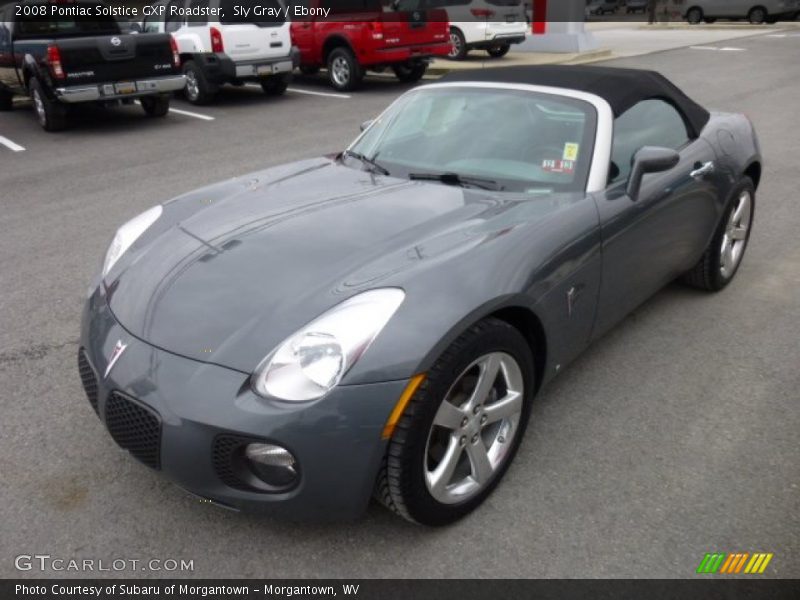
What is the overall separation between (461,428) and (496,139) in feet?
5.05

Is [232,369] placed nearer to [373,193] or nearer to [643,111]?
[373,193]

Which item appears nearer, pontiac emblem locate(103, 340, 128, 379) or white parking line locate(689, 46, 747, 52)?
pontiac emblem locate(103, 340, 128, 379)

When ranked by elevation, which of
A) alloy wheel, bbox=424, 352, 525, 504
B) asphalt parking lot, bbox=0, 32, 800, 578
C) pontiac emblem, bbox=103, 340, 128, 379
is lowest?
asphalt parking lot, bbox=0, 32, 800, 578

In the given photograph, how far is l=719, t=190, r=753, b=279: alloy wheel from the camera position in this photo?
4434mm

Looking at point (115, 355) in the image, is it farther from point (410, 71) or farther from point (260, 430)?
point (410, 71)

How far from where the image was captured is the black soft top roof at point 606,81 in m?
3.54

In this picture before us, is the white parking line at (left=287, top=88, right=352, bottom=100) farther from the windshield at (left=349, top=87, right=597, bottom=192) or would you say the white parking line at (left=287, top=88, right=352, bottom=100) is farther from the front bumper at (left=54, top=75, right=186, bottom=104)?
the windshield at (left=349, top=87, right=597, bottom=192)

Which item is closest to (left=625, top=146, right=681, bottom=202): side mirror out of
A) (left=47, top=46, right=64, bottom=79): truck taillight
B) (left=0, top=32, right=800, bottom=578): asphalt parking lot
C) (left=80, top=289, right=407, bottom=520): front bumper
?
(left=0, top=32, right=800, bottom=578): asphalt parking lot

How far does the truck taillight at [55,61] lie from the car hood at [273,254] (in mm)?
7155

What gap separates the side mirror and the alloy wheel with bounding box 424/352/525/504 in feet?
3.72

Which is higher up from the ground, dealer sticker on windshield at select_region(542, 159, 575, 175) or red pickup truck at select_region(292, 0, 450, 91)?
red pickup truck at select_region(292, 0, 450, 91)

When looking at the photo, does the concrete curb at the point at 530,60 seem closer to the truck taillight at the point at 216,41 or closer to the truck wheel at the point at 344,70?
the truck wheel at the point at 344,70

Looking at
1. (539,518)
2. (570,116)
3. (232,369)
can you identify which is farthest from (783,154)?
(232,369)

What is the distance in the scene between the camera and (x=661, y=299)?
175 inches
